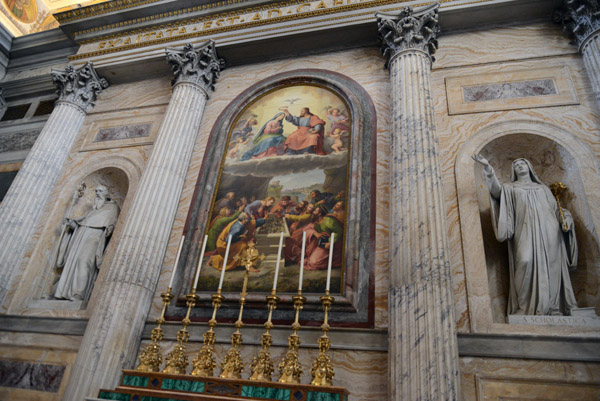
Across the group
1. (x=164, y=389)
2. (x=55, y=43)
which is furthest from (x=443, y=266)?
(x=55, y=43)

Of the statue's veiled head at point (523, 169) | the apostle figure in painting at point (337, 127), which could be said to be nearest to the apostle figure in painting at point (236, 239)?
the apostle figure in painting at point (337, 127)

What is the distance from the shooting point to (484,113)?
6.15 metres

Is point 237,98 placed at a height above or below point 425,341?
above

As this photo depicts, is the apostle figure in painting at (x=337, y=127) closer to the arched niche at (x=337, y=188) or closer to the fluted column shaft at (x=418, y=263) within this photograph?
the arched niche at (x=337, y=188)

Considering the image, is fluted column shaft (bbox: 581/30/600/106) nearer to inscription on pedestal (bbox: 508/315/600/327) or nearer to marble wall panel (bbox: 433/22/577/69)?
marble wall panel (bbox: 433/22/577/69)

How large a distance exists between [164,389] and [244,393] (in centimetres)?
79

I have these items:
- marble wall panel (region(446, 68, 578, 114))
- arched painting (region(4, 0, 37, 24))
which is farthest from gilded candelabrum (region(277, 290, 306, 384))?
arched painting (region(4, 0, 37, 24))

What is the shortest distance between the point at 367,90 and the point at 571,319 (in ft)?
14.3

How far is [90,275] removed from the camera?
22.0ft

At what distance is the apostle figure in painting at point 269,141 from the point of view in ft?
22.7

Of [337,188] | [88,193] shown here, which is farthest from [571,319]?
[88,193]

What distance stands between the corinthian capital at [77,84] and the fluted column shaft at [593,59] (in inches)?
343

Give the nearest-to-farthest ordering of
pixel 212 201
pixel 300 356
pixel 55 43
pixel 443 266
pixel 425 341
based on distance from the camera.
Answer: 1. pixel 425 341
2. pixel 443 266
3. pixel 300 356
4. pixel 212 201
5. pixel 55 43

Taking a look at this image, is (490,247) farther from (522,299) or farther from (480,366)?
(480,366)
